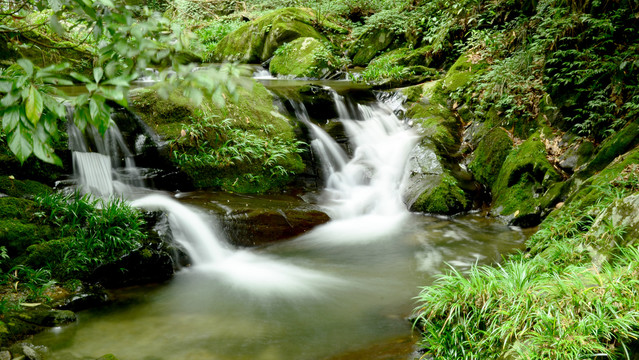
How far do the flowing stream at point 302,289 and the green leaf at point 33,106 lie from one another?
8.84ft

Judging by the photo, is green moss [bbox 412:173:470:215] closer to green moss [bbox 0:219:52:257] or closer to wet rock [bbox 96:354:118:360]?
wet rock [bbox 96:354:118:360]

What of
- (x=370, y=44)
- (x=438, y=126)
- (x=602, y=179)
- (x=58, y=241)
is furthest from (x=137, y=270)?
(x=370, y=44)

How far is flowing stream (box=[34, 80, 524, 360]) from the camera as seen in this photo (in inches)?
141

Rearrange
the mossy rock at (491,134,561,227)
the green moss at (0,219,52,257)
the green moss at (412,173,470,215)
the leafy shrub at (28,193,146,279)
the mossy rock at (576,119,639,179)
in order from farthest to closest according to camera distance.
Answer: the green moss at (412,173,470,215) < the mossy rock at (491,134,561,227) < the mossy rock at (576,119,639,179) < the leafy shrub at (28,193,146,279) < the green moss at (0,219,52,257)

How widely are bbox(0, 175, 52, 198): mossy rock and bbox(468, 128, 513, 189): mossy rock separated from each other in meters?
6.88

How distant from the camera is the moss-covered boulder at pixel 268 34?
1517cm

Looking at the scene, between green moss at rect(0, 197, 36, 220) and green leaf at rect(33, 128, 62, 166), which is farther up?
green leaf at rect(33, 128, 62, 166)

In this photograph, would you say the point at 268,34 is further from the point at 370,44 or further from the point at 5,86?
the point at 5,86

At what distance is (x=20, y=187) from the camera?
5.45 m

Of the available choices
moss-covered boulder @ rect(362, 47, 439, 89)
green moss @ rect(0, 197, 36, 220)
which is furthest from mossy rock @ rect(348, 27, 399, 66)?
green moss @ rect(0, 197, 36, 220)

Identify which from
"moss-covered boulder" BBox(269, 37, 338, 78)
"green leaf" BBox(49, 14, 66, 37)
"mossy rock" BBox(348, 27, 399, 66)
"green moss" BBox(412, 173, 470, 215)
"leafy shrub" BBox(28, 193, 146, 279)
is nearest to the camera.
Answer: "green leaf" BBox(49, 14, 66, 37)

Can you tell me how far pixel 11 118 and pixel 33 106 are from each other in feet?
0.28

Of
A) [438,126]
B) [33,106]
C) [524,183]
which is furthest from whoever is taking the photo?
[438,126]

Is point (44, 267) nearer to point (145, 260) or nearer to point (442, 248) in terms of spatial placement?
point (145, 260)
